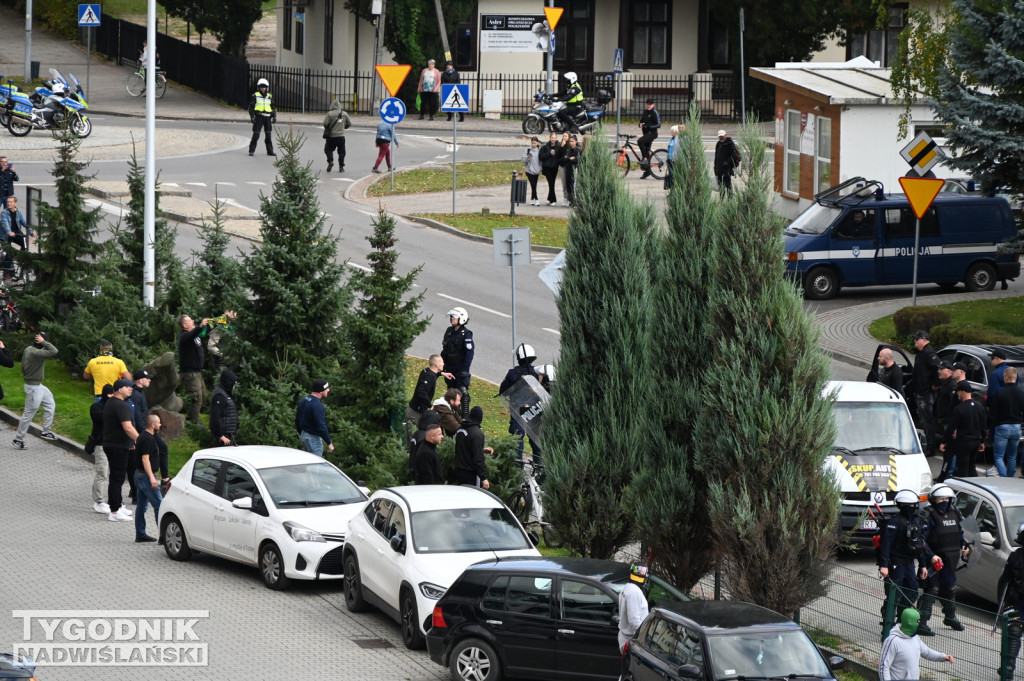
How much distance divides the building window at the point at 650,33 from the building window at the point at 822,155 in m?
20.6

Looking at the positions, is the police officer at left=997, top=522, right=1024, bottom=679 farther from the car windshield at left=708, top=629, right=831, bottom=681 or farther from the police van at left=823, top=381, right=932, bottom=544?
the police van at left=823, top=381, right=932, bottom=544

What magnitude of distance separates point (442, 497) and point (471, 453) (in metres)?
2.11

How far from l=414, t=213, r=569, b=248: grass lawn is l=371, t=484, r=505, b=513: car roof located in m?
17.5

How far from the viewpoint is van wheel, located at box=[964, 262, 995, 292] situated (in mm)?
30047

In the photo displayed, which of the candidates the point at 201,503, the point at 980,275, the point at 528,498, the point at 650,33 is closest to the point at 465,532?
the point at 528,498

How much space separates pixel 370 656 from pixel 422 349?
12.2 metres

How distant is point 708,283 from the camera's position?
13836mm

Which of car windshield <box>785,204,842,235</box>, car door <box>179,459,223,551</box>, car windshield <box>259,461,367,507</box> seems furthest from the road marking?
car door <box>179,459,223,551</box>

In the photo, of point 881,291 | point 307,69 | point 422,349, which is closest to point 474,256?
point 422,349

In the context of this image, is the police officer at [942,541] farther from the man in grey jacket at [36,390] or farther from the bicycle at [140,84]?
the bicycle at [140,84]

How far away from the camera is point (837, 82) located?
35.3 meters

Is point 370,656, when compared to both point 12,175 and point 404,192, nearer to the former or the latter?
point 12,175

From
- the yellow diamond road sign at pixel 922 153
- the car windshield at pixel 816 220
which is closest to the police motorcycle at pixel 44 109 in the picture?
the car windshield at pixel 816 220

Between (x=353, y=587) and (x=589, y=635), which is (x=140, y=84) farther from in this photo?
(x=589, y=635)
